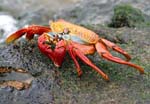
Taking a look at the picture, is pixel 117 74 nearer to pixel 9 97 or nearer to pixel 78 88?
pixel 78 88

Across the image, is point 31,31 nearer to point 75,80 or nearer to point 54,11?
point 75,80

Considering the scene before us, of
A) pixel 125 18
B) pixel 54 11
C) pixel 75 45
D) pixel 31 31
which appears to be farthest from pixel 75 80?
pixel 54 11

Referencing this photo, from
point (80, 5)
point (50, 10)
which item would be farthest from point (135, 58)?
point (50, 10)

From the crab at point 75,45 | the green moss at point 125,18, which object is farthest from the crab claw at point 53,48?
the green moss at point 125,18

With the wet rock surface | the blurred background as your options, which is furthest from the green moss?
the wet rock surface

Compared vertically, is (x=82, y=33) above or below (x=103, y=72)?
above

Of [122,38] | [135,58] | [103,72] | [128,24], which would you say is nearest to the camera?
[103,72]
